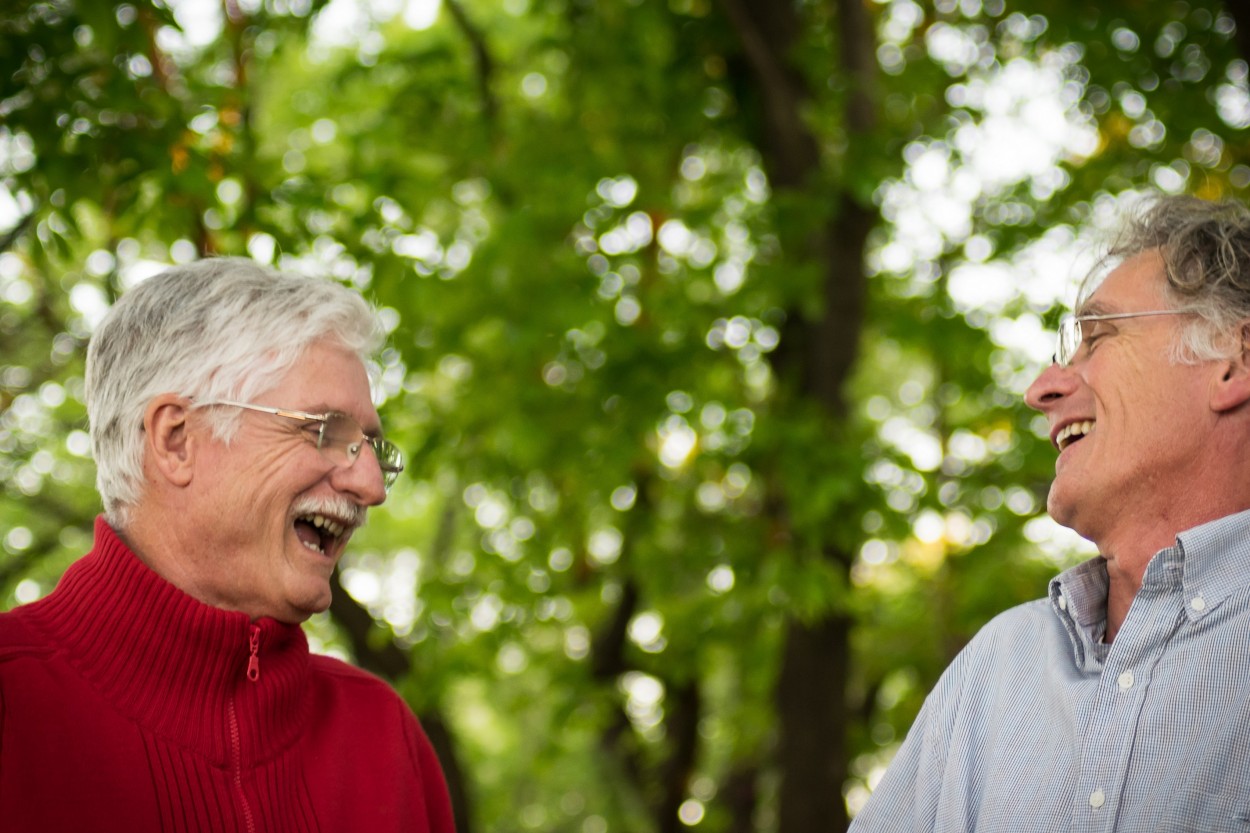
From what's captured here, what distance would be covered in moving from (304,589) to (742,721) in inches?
241

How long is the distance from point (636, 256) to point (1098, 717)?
3.95 m

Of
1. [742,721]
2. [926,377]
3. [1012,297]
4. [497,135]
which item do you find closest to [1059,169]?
[1012,297]

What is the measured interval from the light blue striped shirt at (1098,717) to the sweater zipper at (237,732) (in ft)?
3.57

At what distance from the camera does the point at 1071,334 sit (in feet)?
7.85

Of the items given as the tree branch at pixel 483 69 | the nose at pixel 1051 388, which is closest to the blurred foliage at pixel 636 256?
the tree branch at pixel 483 69

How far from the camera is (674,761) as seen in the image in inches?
303

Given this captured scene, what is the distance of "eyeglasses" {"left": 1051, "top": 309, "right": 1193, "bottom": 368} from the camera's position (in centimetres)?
229

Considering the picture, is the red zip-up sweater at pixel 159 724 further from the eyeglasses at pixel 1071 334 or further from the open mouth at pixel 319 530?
the eyeglasses at pixel 1071 334

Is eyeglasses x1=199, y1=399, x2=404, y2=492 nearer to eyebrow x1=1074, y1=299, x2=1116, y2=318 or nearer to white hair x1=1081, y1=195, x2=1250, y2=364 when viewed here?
eyebrow x1=1074, y1=299, x2=1116, y2=318

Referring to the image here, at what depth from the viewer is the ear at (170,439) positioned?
211cm

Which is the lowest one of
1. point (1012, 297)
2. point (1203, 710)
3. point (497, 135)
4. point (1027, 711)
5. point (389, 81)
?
point (1012, 297)

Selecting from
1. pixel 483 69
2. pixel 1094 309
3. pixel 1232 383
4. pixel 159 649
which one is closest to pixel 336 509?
pixel 159 649

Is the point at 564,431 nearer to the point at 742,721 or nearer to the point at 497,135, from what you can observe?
the point at 497,135

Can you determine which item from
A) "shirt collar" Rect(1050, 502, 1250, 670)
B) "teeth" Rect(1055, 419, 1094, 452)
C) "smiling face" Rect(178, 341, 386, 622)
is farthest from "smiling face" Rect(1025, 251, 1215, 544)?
"smiling face" Rect(178, 341, 386, 622)
